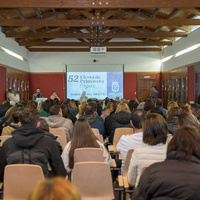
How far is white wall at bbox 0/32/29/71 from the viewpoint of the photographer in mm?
12427

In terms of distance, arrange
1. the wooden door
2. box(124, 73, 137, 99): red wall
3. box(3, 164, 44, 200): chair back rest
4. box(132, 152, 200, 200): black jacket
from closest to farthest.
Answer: box(132, 152, 200, 200): black jacket
box(3, 164, 44, 200): chair back rest
box(124, 73, 137, 99): red wall
the wooden door

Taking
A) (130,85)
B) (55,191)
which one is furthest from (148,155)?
(130,85)

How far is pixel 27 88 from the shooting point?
55.9 feet

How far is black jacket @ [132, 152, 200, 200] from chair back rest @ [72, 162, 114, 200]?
2.83ft

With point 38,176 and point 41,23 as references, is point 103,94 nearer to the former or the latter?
point 41,23

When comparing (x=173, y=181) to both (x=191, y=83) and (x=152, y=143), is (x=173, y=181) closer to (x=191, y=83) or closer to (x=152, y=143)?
(x=152, y=143)

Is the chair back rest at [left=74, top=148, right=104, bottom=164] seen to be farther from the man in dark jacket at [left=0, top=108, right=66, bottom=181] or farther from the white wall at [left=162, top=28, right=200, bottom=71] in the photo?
the white wall at [left=162, top=28, right=200, bottom=71]

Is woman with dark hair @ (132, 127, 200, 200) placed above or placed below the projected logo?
below

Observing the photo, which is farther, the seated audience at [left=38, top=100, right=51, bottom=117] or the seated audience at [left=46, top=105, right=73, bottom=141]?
the seated audience at [left=38, top=100, right=51, bottom=117]

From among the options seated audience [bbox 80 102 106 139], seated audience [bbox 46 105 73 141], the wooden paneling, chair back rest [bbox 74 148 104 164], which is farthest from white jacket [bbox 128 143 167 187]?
the wooden paneling

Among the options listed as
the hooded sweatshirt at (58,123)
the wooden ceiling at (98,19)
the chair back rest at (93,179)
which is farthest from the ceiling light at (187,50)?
the chair back rest at (93,179)

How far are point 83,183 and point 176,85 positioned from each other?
12657 mm

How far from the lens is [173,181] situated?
5.13ft

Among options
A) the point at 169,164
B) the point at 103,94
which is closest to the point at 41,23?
the point at 103,94
